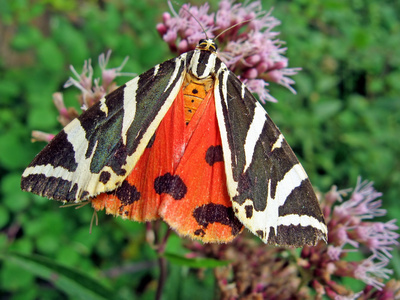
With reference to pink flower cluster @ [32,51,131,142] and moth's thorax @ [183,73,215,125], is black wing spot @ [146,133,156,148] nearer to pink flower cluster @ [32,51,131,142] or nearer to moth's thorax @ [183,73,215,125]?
moth's thorax @ [183,73,215,125]

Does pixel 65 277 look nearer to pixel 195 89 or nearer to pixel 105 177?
pixel 105 177

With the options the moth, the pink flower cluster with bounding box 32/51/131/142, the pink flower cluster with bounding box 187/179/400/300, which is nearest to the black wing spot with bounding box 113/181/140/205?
the moth

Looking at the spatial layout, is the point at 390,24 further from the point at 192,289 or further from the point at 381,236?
the point at 192,289

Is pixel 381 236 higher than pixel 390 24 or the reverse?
the reverse

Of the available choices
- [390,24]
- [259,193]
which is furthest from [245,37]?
[390,24]

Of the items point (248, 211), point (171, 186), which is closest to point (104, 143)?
point (171, 186)

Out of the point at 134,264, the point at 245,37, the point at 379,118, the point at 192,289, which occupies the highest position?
the point at 379,118
